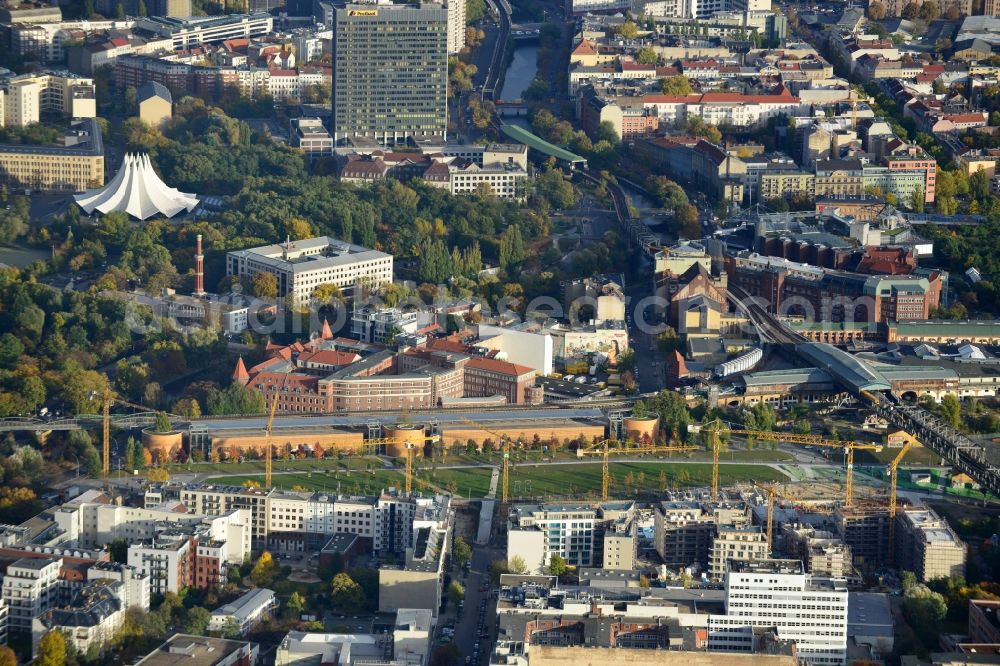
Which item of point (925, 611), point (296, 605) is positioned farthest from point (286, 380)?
point (925, 611)

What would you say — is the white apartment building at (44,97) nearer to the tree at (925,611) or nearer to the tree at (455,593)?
the tree at (455,593)

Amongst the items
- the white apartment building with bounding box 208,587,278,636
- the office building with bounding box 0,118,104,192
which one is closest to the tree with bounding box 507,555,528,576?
the white apartment building with bounding box 208,587,278,636

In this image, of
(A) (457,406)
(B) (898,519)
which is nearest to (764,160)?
(A) (457,406)

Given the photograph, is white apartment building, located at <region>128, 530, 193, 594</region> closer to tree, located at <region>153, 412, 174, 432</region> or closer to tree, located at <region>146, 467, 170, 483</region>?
tree, located at <region>146, 467, 170, 483</region>

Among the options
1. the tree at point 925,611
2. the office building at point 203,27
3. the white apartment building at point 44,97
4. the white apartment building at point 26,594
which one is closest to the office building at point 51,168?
the white apartment building at point 44,97

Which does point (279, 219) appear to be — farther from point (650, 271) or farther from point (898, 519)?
point (898, 519)

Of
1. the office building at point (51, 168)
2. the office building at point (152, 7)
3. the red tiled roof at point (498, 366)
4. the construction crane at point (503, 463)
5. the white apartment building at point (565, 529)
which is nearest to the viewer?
the white apartment building at point (565, 529)

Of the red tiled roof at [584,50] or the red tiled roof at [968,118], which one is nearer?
the red tiled roof at [968,118]
